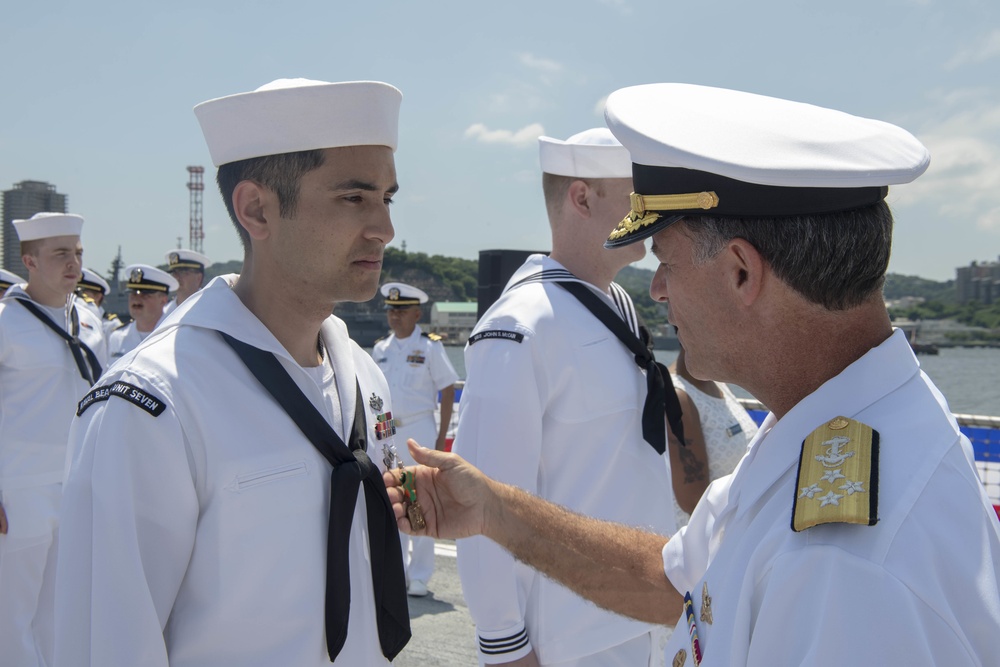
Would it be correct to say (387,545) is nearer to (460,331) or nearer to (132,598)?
(132,598)

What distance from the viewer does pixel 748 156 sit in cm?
136

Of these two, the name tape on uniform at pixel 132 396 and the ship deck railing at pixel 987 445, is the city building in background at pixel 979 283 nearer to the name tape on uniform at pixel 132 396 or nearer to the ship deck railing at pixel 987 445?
the ship deck railing at pixel 987 445

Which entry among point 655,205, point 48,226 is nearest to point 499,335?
point 655,205

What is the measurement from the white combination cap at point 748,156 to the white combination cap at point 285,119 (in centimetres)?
77

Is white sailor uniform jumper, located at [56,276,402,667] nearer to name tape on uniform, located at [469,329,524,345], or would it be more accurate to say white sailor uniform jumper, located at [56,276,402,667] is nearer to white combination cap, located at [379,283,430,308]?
name tape on uniform, located at [469,329,524,345]

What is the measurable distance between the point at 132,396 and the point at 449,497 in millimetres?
915

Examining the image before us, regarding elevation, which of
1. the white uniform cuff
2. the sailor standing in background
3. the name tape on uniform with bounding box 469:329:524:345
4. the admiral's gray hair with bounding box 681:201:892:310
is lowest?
the sailor standing in background

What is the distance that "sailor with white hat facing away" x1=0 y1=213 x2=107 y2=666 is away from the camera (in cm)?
479

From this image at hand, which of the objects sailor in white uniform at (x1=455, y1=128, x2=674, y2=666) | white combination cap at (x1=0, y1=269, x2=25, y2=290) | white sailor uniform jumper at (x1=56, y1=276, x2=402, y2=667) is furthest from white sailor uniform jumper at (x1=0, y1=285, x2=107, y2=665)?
white combination cap at (x1=0, y1=269, x2=25, y2=290)

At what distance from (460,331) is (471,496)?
30.8 m

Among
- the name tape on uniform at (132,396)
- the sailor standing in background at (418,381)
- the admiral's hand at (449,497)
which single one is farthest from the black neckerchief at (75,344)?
the name tape on uniform at (132,396)

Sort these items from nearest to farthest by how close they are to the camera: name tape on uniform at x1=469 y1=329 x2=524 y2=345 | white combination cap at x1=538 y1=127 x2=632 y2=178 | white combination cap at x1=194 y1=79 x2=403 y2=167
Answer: white combination cap at x1=194 y1=79 x2=403 y2=167
name tape on uniform at x1=469 y1=329 x2=524 y2=345
white combination cap at x1=538 y1=127 x2=632 y2=178

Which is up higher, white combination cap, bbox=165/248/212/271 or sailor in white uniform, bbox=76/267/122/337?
white combination cap, bbox=165/248/212/271

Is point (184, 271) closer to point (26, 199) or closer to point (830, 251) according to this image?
point (830, 251)
